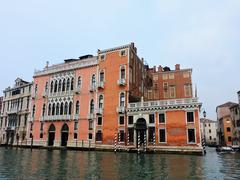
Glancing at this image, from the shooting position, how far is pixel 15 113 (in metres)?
51.2

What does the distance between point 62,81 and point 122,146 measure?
18.5 m

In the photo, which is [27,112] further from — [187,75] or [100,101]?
[187,75]

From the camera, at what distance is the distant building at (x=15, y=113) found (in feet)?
159

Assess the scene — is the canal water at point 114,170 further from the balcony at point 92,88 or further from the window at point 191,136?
the balcony at point 92,88

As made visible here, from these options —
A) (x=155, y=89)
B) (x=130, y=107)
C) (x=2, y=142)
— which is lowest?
(x=2, y=142)

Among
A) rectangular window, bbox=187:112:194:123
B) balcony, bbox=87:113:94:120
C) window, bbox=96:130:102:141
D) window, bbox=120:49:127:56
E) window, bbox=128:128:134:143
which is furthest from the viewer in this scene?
balcony, bbox=87:113:94:120

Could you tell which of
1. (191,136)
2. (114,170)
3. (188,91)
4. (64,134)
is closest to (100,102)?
(64,134)

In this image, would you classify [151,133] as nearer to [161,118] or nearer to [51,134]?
[161,118]

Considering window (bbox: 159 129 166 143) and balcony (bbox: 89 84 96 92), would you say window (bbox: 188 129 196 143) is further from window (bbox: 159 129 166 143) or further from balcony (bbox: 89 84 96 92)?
balcony (bbox: 89 84 96 92)

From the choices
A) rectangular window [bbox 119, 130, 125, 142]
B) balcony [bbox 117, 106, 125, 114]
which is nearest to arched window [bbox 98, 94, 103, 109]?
balcony [bbox 117, 106, 125, 114]

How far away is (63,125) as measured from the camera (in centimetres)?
4084

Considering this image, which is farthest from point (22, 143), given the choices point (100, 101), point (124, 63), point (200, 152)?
point (200, 152)

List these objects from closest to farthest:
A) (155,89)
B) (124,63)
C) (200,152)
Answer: (200,152) < (124,63) < (155,89)

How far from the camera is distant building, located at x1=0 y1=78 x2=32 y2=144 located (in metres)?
48.5
